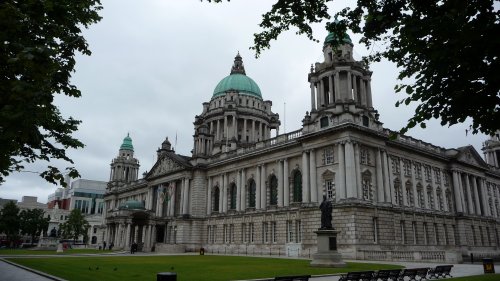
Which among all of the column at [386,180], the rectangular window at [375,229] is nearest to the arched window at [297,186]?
the rectangular window at [375,229]

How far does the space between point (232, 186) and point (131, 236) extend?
24.8 metres

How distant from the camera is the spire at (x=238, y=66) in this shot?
94.6 meters

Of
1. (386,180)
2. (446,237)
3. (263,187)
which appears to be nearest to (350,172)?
(386,180)

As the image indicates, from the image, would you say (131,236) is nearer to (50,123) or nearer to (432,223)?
(432,223)

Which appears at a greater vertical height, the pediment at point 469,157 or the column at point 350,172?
the pediment at point 469,157

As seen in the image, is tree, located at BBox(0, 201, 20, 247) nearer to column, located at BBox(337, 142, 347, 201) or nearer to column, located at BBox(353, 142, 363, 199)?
column, located at BBox(337, 142, 347, 201)

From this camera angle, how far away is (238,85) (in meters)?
88.1

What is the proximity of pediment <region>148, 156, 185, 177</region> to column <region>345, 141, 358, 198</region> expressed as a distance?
106ft

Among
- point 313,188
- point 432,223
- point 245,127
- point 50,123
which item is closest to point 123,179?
point 245,127

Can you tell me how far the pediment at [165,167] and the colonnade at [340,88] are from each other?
27592 mm

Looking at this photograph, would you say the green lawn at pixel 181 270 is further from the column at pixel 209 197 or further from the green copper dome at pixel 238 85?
the green copper dome at pixel 238 85

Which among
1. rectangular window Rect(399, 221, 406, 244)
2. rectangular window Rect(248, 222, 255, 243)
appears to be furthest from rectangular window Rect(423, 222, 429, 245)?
rectangular window Rect(248, 222, 255, 243)

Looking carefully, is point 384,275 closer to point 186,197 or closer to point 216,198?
point 216,198

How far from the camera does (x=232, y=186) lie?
2410 inches
